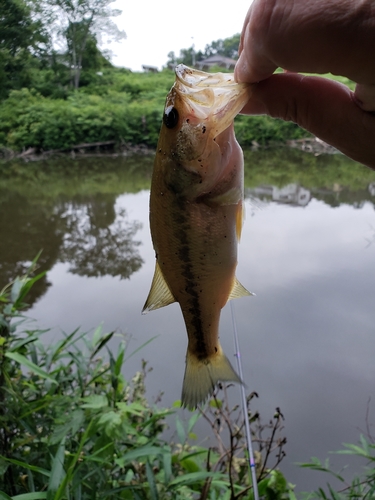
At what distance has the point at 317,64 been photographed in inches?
34.2

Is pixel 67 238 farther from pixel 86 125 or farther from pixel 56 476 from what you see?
pixel 86 125

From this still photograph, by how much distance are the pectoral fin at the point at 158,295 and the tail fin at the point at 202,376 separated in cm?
22

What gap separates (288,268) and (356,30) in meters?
4.70

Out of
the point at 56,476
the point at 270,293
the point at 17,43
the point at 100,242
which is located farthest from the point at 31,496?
the point at 17,43

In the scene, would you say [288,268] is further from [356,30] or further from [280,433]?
[356,30]

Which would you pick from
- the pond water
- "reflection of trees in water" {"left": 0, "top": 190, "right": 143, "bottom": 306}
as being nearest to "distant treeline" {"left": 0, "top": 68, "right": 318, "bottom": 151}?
the pond water

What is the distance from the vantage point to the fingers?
1147 millimetres

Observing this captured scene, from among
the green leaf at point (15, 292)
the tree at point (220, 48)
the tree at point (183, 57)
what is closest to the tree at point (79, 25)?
the tree at point (183, 57)

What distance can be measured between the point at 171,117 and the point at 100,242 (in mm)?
6055

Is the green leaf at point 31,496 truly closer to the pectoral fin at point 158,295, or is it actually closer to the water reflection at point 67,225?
the pectoral fin at point 158,295

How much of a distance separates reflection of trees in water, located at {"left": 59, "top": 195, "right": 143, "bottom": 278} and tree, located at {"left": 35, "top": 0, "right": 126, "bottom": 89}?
17145 millimetres

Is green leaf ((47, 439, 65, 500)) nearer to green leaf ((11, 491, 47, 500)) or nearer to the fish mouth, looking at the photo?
green leaf ((11, 491, 47, 500))

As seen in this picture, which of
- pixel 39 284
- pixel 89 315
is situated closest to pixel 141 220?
pixel 39 284

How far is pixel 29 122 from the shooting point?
17.9 m
